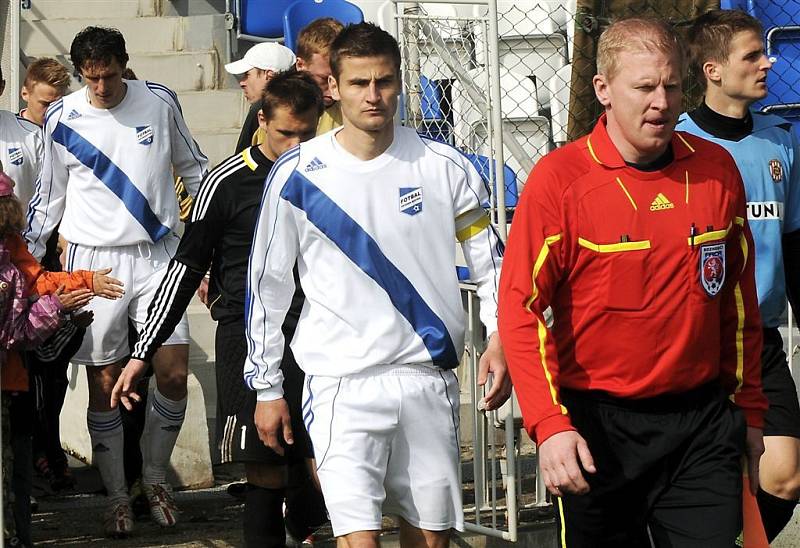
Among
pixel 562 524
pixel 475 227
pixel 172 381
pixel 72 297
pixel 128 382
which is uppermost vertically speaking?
pixel 475 227

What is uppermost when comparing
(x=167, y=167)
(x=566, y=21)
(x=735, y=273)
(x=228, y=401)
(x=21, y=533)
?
(x=566, y=21)

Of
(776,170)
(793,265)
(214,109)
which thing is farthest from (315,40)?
(214,109)

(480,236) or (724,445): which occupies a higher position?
(480,236)

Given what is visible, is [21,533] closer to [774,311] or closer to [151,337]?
[151,337]

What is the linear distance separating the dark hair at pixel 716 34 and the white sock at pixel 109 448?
11.5 feet

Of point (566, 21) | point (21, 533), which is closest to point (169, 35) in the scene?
point (566, 21)

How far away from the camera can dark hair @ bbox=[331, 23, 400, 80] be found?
5.12 m

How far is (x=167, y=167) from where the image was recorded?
7.73 meters

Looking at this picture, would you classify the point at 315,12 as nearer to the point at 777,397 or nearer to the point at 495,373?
the point at 777,397

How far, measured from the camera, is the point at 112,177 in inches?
299

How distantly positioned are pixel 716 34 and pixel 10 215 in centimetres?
293

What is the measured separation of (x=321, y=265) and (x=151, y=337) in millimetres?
1312

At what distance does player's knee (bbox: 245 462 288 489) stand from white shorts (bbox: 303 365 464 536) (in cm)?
103

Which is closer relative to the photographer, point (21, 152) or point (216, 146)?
point (21, 152)
